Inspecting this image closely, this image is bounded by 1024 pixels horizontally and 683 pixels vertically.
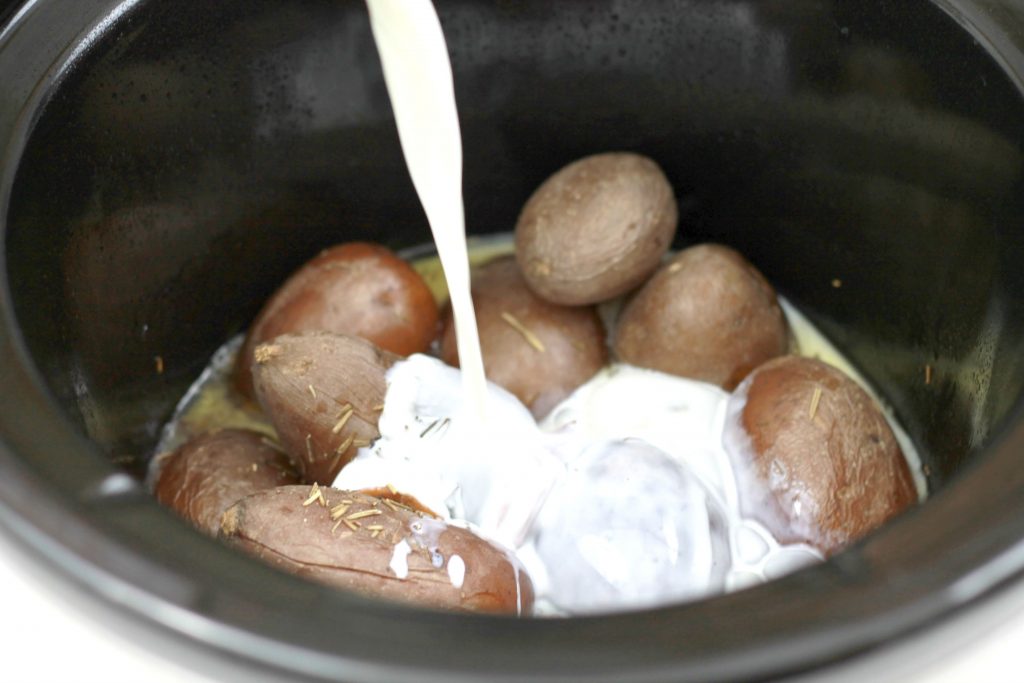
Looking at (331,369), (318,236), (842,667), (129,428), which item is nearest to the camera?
(842,667)

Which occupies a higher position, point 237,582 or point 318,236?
point 237,582

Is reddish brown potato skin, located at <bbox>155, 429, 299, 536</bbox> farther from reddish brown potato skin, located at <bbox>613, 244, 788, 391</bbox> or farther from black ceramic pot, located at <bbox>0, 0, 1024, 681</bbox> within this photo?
reddish brown potato skin, located at <bbox>613, 244, 788, 391</bbox>

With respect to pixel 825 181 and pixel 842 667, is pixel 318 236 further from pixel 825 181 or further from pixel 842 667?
pixel 842 667

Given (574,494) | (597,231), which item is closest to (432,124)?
(597,231)

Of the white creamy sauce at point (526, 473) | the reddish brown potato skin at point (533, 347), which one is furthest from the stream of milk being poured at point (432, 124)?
the reddish brown potato skin at point (533, 347)

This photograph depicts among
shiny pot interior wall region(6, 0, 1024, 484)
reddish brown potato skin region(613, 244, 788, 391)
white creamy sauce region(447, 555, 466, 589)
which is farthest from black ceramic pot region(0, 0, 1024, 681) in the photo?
white creamy sauce region(447, 555, 466, 589)

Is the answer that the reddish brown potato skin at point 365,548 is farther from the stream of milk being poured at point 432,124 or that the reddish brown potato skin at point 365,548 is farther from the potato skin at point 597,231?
the potato skin at point 597,231

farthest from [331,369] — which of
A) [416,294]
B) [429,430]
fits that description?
[416,294]
